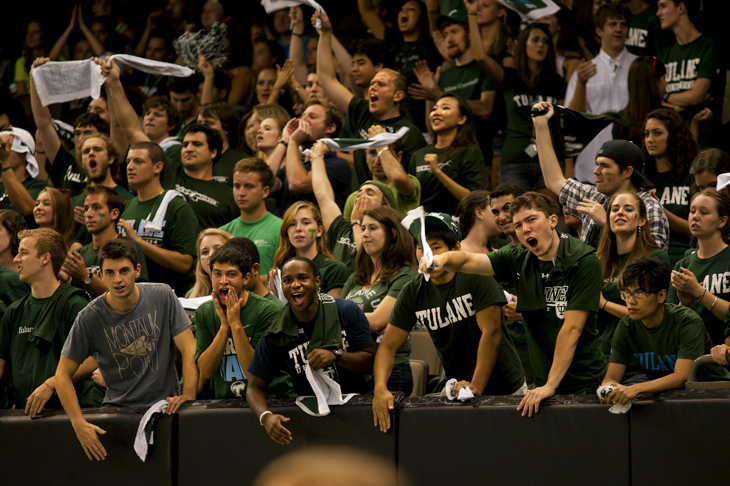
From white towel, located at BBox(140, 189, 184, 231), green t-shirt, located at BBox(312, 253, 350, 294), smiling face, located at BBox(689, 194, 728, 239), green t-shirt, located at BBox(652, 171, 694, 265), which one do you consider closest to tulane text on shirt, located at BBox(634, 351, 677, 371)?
smiling face, located at BBox(689, 194, 728, 239)

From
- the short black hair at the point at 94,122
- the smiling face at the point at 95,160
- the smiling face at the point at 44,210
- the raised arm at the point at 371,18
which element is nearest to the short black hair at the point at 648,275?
the smiling face at the point at 44,210

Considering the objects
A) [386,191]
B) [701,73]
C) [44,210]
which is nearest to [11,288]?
[44,210]

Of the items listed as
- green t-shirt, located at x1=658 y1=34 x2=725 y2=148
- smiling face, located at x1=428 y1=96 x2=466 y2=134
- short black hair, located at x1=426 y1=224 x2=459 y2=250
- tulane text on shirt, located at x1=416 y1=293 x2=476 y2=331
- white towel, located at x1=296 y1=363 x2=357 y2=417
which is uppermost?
green t-shirt, located at x1=658 y1=34 x2=725 y2=148

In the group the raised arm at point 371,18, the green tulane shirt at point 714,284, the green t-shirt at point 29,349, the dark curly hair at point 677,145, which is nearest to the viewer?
the green tulane shirt at point 714,284

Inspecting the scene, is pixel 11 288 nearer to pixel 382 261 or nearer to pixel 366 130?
pixel 382 261

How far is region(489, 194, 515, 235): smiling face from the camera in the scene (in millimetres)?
6103

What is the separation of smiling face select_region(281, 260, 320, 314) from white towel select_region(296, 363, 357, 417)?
345mm

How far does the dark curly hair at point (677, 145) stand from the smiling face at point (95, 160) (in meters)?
4.73

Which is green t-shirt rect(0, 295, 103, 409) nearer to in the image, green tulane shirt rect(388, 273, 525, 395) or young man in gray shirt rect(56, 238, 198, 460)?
young man in gray shirt rect(56, 238, 198, 460)

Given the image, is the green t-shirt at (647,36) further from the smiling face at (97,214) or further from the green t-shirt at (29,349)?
the green t-shirt at (29,349)

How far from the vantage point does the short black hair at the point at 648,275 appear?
4.70 meters

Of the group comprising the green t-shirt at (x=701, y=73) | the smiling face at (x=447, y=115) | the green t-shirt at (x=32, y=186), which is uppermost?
the green t-shirt at (x=701, y=73)

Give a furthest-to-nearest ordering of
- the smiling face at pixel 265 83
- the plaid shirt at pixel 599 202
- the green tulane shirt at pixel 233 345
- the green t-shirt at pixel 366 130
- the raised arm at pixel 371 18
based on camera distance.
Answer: the raised arm at pixel 371 18 < the smiling face at pixel 265 83 < the green t-shirt at pixel 366 130 < the plaid shirt at pixel 599 202 < the green tulane shirt at pixel 233 345

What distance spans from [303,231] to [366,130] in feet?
7.64
